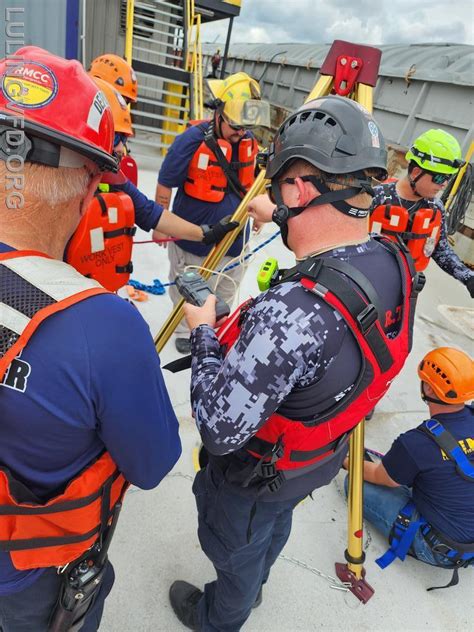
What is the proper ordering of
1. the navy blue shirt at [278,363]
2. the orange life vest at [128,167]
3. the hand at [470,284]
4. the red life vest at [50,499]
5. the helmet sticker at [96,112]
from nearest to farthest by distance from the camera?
1. the red life vest at [50,499]
2. the helmet sticker at [96,112]
3. the navy blue shirt at [278,363]
4. the orange life vest at [128,167]
5. the hand at [470,284]

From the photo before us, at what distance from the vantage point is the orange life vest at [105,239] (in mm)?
2096

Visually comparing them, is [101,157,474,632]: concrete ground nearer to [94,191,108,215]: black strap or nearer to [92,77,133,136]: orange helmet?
[94,191,108,215]: black strap

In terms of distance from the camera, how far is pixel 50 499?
1.03 metres

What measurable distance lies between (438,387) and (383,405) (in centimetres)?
157

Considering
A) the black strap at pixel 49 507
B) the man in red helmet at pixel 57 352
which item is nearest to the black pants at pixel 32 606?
the man in red helmet at pixel 57 352

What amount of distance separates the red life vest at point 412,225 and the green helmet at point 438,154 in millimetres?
312

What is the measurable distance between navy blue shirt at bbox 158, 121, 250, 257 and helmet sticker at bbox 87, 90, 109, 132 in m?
2.26

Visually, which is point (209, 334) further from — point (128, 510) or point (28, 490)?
point (128, 510)

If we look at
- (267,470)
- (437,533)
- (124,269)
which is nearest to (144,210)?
(124,269)

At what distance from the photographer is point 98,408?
94 cm

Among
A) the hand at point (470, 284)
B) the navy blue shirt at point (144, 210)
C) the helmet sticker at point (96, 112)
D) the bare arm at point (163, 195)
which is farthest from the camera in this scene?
the bare arm at point (163, 195)

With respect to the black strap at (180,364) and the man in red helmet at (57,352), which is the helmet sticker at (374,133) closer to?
the man in red helmet at (57,352)

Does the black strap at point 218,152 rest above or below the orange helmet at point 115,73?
below

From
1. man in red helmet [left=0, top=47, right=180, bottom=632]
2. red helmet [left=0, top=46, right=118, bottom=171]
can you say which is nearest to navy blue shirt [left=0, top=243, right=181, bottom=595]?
man in red helmet [left=0, top=47, right=180, bottom=632]
